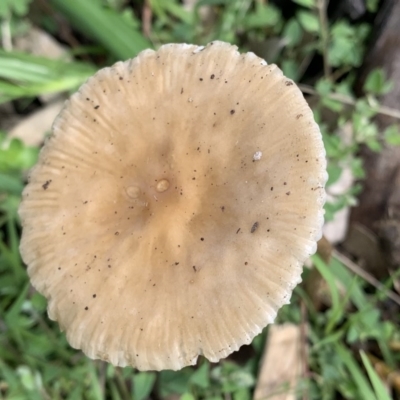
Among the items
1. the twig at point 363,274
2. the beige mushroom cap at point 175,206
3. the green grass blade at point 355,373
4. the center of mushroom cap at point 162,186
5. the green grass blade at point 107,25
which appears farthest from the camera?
the green grass blade at point 107,25

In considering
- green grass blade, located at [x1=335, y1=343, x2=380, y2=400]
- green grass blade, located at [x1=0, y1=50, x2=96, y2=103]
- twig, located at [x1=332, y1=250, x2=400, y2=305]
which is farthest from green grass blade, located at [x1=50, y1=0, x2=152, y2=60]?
green grass blade, located at [x1=335, y1=343, x2=380, y2=400]

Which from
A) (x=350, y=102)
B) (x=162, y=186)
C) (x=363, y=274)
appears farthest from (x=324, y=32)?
(x=162, y=186)

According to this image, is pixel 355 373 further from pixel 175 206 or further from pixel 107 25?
pixel 107 25

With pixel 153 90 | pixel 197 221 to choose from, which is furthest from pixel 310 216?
pixel 153 90

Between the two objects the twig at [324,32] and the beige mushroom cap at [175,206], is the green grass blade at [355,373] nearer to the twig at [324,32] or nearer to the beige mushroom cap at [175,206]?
the beige mushroom cap at [175,206]

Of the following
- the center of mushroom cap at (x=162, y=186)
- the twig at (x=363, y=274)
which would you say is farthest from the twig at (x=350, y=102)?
the center of mushroom cap at (x=162, y=186)

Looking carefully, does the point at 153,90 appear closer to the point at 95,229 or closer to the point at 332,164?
the point at 95,229
